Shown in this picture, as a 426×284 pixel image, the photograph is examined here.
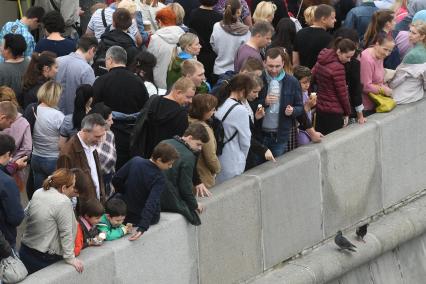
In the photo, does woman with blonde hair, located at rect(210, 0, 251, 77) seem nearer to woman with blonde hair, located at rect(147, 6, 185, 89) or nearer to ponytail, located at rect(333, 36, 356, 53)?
woman with blonde hair, located at rect(147, 6, 185, 89)

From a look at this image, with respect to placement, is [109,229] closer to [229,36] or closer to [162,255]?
[162,255]

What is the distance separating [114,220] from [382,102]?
431cm

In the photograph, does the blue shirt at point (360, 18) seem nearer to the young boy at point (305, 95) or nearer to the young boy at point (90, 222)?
the young boy at point (305, 95)

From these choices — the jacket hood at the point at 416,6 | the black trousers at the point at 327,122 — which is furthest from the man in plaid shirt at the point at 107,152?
the jacket hood at the point at 416,6

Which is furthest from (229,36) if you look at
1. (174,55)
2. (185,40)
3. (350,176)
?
(350,176)

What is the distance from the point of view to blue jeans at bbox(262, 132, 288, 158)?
13.1 metres

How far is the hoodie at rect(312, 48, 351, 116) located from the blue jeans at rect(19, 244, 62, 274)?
4.02 metres

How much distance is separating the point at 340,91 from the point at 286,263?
5.77 ft

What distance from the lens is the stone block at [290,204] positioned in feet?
41.2

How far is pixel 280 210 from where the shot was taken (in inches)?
502

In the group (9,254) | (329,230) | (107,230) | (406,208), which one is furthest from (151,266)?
(406,208)

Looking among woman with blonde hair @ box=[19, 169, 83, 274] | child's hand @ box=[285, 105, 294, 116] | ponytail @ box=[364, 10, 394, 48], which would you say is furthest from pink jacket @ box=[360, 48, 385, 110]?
woman with blonde hair @ box=[19, 169, 83, 274]

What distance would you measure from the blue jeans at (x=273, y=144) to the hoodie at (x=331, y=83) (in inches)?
30.1

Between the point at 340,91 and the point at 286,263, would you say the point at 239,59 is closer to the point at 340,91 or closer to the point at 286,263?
the point at 340,91
